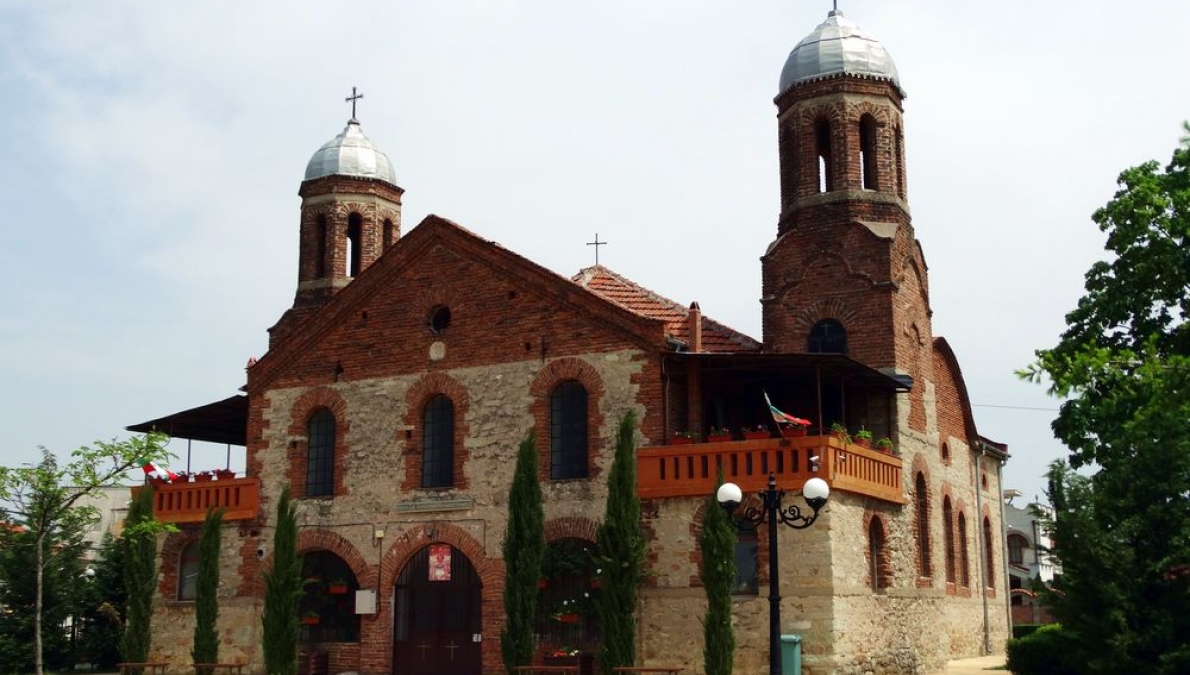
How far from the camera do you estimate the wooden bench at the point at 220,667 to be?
2752 centimetres

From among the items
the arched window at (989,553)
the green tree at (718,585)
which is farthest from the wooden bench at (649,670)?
the arched window at (989,553)

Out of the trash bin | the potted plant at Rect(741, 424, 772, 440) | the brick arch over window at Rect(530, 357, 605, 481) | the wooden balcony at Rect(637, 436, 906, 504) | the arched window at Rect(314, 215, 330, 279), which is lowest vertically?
the trash bin

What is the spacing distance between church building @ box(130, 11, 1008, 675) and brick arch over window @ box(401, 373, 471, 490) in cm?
5

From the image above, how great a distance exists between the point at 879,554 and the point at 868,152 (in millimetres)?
8730

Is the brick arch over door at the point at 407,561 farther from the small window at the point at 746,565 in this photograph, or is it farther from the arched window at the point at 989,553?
the arched window at the point at 989,553

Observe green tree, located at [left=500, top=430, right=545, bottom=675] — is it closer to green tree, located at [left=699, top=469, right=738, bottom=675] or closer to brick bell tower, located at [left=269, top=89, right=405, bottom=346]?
green tree, located at [left=699, top=469, right=738, bottom=675]

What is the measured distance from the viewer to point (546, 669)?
24969mm

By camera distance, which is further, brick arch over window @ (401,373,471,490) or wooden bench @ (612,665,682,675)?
brick arch over window @ (401,373,471,490)

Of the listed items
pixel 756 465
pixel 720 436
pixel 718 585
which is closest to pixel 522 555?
pixel 718 585

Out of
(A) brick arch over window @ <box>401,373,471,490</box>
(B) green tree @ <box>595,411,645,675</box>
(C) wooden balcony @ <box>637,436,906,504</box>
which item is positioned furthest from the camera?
(A) brick arch over window @ <box>401,373,471,490</box>

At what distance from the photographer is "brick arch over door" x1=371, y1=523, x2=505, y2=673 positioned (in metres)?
26.5

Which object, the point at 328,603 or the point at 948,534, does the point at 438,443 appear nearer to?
the point at 328,603

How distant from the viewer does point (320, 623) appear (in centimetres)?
2859

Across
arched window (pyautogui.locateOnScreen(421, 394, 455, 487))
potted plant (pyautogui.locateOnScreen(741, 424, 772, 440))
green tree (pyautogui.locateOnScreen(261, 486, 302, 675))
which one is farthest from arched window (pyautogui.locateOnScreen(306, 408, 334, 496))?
potted plant (pyautogui.locateOnScreen(741, 424, 772, 440))
